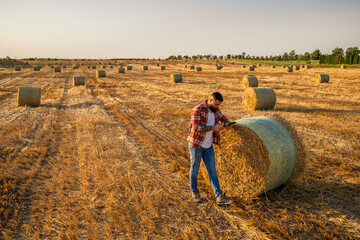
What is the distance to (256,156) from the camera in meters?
5.25

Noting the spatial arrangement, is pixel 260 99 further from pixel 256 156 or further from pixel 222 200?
pixel 222 200

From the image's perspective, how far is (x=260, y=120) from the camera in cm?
583

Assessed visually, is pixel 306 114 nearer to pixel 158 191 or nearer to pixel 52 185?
pixel 158 191

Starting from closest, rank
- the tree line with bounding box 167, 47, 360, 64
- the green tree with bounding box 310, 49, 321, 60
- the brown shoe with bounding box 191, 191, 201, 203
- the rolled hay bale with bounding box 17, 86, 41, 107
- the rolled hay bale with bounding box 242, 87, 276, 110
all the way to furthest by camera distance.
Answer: the brown shoe with bounding box 191, 191, 201, 203 < the rolled hay bale with bounding box 242, 87, 276, 110 < the rolled hay bale with bounding box 17, 86, 41, 107 < the tree line with bounding box 167, 47, 360, 64 < the green tree with bounding box 310, 49, 321, 60

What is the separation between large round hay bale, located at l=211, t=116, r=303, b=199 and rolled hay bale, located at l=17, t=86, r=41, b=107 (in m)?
13.2

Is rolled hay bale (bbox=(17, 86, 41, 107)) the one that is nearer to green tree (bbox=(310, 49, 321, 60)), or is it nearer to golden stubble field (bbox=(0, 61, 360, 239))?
golden stubble field (bbox=(0, 61, 360, 239))

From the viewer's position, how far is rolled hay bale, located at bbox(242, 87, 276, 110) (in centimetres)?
1362

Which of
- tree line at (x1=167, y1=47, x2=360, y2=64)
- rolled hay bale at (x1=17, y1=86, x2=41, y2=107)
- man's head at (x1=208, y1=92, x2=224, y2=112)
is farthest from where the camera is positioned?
tree line at (x1=167, y1=47, x2=360, y2=64)

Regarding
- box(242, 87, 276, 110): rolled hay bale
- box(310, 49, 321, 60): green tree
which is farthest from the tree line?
box(242, 87, 276, 110): rolled hay bale

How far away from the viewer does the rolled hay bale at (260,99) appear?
13617mm

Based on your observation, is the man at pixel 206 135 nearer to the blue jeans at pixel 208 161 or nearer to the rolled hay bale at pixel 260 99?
the blue jeans at pixel 208 161

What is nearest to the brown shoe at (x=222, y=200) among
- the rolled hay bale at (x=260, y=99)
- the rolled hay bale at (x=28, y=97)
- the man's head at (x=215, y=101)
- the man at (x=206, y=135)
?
the man at (x=206, y=135)

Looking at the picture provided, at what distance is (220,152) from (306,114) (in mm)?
8988

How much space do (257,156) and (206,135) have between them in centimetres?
120
